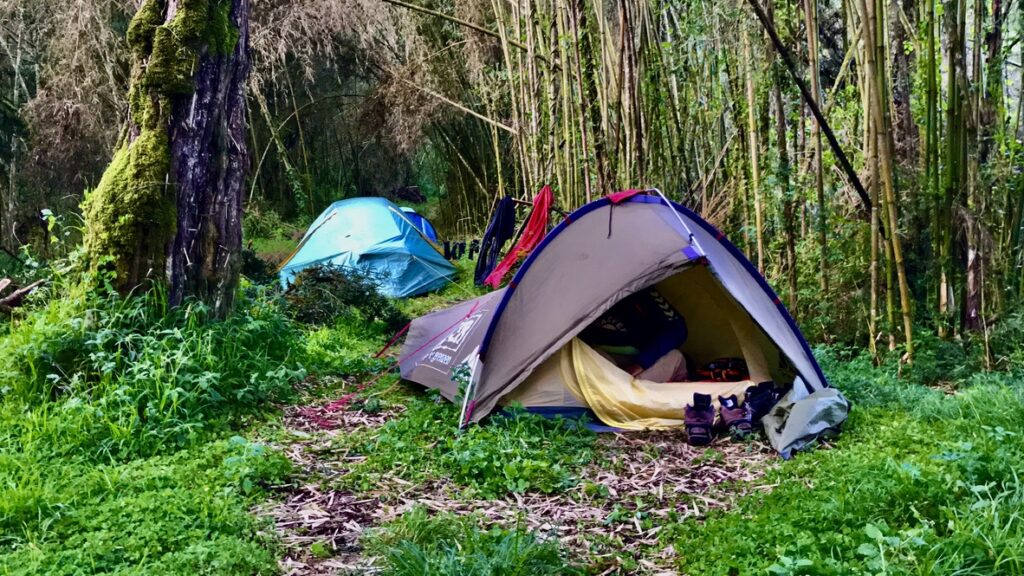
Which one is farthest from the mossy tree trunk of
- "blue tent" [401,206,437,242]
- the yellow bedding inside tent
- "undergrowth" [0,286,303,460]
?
"blue tent" [401,206,437,242]

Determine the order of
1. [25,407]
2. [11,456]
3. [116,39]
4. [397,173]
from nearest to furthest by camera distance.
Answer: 1. [11,456]
2. [25,407]
3. [116,39]
4. [397,173]

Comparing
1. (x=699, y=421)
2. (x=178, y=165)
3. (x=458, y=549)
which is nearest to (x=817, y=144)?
(x=699, y=421)

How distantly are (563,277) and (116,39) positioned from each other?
23.1ft

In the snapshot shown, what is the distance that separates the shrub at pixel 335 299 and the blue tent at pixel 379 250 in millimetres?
1317

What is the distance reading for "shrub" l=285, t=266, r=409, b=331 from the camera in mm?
6340

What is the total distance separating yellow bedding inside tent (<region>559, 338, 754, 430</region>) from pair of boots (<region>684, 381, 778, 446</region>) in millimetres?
145

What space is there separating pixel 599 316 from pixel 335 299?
309cm

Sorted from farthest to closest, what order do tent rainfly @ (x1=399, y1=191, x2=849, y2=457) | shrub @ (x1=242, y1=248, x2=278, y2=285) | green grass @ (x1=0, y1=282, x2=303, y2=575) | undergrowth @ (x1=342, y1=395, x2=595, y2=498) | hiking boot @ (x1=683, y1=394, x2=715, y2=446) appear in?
shrub @ (x1=242, y1=248, x2=278, y2=285)
tent rainfly @ (x1=399, y1=191, x2=849, y2=457)
hiking boot @ (x1=683, y1=394, x2=715, y2=446)
undergrowth @ (x1=342, y1=395, x2=595, y2=498)
green grass @ (x1=0, y1=282, x2=303, y2=575)

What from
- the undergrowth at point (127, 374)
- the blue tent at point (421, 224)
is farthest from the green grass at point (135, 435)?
the blue tent at point (421, 224)

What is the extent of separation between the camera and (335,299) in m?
6.40

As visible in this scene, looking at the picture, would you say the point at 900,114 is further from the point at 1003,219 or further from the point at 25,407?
the point at 25,407

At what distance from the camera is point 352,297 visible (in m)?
6.51

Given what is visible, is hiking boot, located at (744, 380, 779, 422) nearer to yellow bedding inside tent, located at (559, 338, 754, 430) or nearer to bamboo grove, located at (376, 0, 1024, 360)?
yellow bedding inside tent, located at (559, 338, 754, 430)

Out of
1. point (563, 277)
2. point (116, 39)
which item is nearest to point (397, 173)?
point (116, 39)
